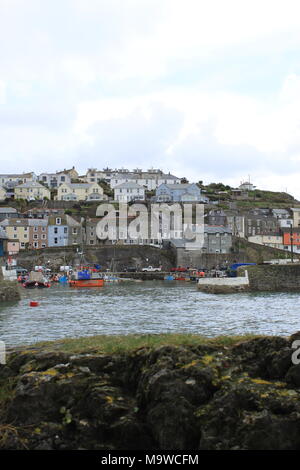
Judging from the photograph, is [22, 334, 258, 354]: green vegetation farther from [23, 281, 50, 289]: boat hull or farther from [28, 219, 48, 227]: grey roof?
[28, 219, 48, 227]: grey roof

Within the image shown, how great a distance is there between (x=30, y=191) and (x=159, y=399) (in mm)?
147015

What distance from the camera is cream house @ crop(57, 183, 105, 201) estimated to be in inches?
5861

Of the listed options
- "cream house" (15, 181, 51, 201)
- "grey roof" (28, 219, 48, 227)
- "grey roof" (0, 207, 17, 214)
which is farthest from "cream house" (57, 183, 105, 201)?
"grey roof" (28, 219, 48, 227)

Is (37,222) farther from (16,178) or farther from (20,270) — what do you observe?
(16,178)

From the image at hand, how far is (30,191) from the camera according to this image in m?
152

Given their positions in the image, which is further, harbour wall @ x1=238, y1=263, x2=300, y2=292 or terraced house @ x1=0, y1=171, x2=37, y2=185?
terraced house @ x1=0, y1=171, x2=37, y2=185

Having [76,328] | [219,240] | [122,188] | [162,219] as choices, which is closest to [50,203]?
[122,188]

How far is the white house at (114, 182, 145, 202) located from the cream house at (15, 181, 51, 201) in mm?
20300

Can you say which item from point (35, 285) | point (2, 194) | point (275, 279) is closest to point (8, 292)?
point (35, 285)

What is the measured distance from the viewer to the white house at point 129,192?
149m

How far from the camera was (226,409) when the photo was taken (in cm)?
908

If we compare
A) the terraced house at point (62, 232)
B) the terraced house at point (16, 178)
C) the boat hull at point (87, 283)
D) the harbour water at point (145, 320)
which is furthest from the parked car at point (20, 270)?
the terraced house at point (16, 178)

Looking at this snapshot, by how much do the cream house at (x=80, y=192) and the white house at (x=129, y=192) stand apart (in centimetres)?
434

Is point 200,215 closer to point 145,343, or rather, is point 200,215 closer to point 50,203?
point 50,203
